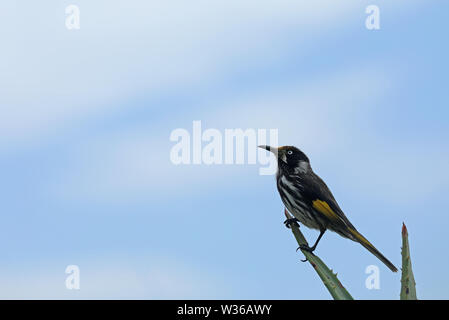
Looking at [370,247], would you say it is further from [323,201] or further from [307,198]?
[307,198]

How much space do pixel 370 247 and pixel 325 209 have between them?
682mm

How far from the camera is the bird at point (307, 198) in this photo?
6.76m

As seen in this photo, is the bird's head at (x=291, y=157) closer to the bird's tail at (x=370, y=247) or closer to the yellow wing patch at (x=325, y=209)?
the yellow wing patch at (x=325, y=209)

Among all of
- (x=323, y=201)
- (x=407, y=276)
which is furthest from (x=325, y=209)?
(x=407, y=276)

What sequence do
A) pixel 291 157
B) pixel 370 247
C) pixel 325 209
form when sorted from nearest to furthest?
pixel 370 247 < pixel 325 209 < pixel 291 157

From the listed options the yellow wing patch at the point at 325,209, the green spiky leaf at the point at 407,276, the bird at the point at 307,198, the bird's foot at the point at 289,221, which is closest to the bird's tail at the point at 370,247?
the bird at the point at 307,198

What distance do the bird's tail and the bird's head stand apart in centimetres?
102

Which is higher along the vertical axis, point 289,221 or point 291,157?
point 291,157

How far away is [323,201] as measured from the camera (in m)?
6.84
